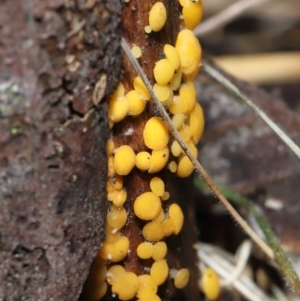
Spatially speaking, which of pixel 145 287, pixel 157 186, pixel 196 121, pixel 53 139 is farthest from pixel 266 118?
A: pixel 53 139

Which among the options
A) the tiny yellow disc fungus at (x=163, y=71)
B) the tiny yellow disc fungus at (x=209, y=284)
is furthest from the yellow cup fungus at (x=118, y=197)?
the tiny yellow disc fungus at (x=209, y=284)

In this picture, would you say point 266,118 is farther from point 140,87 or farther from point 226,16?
point 226,16

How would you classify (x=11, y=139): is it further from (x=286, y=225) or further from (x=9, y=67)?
(x=286, y=225)

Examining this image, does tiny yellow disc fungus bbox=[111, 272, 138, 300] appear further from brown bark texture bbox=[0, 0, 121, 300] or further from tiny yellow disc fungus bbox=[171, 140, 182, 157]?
tiny yellow disc fungus bbox=[171, 140, 182, 157]

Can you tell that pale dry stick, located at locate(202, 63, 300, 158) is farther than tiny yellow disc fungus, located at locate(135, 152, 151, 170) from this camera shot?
Yes

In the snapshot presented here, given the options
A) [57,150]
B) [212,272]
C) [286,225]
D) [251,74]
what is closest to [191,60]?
[57,150]

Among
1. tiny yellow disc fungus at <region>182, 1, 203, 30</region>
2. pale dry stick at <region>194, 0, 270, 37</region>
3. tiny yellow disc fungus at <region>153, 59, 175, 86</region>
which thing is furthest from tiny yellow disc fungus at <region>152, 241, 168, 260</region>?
pale dry stick at <region>194, 0, 270, 37</region>
